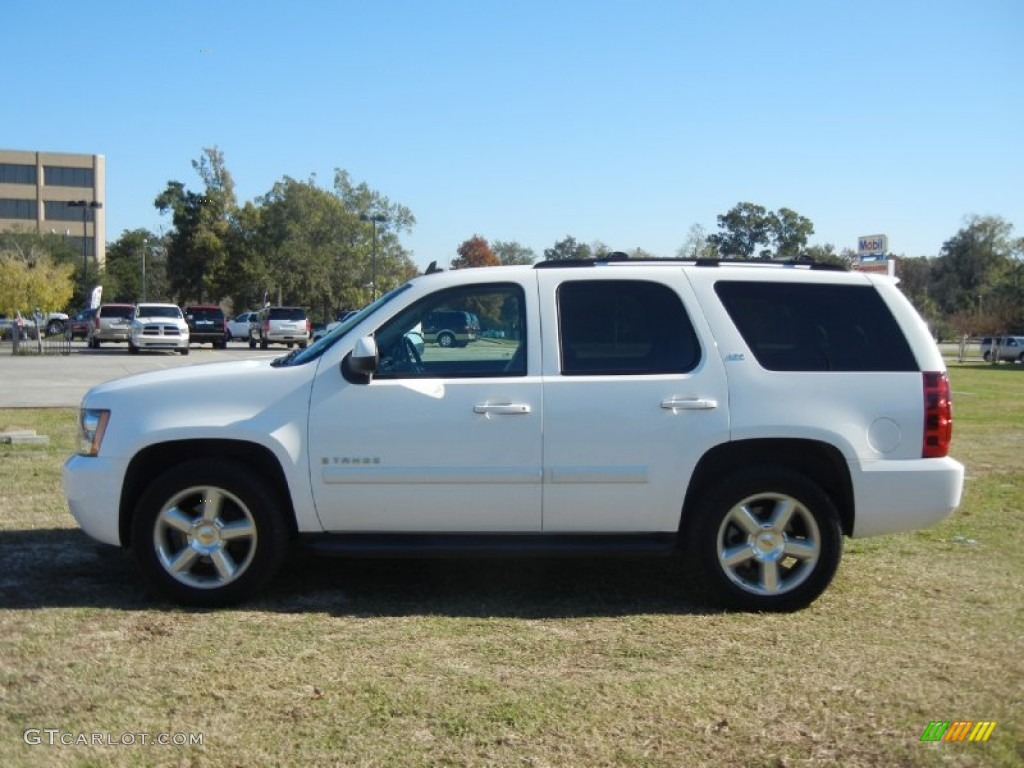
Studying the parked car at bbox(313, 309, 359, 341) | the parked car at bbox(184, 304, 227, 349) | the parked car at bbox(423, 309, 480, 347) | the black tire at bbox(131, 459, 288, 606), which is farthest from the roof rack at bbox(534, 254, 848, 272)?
the parked car at bbox(184, 304, 227, 349)

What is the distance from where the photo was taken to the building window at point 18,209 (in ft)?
324

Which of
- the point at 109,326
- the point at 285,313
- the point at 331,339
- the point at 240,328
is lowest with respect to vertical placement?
the point at 331,339

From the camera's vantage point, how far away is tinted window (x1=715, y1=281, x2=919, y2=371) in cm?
525

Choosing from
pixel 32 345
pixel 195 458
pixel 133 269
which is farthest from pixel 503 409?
pixel 133 269

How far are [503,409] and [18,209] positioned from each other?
354 feet

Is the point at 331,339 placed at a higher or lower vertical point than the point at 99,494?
higher

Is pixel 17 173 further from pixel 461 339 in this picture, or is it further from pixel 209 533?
pixel 461 339

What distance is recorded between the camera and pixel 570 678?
4.24 m

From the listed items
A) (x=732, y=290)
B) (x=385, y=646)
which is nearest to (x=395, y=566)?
(x=385, y=646)

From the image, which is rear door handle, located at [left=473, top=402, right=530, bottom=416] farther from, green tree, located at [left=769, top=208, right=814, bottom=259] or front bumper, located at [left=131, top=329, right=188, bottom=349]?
green tree, located at [left=769, top=208, right=814, bottom=259]

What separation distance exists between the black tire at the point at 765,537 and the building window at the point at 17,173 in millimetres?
108730

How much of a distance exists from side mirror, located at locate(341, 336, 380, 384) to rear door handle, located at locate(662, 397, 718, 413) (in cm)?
153

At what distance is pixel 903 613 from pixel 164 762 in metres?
3.81

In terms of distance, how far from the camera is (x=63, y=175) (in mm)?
100562
